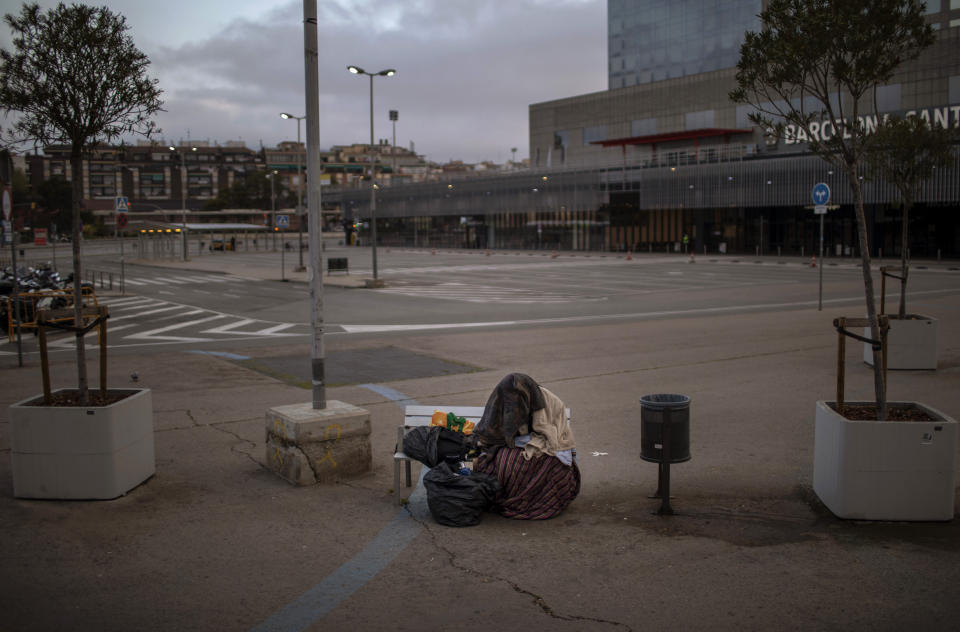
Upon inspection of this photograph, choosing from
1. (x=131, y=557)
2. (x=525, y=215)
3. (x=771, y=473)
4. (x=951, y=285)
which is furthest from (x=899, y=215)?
(x=131, y=557)

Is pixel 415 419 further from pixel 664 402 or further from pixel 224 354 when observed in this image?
pixel 224 354

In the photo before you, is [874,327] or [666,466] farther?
[874,327]

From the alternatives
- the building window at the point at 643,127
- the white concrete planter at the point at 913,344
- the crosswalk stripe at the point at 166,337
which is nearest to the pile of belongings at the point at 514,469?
the white concrete planter at the point at 913,344

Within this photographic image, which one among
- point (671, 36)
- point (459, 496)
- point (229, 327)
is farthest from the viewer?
point (671, 36)

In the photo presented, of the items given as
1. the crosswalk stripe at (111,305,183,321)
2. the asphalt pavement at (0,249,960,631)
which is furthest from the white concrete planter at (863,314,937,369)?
the crosswalk stripe at (111,305,183,321)

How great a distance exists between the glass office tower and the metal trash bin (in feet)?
251

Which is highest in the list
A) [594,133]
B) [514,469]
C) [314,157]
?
[594,133]

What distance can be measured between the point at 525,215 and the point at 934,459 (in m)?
80.9

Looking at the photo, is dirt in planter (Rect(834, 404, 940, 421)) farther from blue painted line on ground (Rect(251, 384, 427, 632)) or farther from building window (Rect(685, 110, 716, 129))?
building window (Rect(685, 110, 716, 129))

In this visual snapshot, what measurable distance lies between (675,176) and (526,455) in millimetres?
64332

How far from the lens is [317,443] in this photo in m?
6.92

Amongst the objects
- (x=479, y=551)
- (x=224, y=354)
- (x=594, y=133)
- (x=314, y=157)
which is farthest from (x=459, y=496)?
(x=594, y=133)

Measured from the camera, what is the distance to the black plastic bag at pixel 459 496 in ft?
19.6

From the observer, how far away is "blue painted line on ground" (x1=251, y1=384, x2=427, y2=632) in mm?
4473
